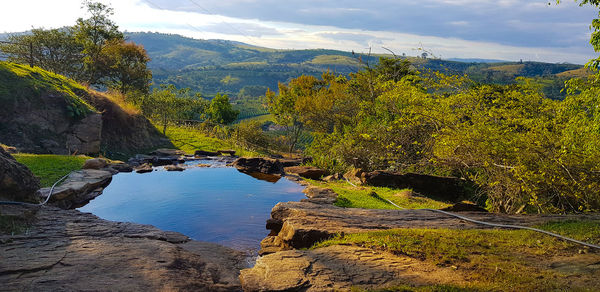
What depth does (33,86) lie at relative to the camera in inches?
793

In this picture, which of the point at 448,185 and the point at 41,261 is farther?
the point at 448,185

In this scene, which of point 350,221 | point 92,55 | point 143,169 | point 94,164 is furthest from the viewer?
point 92,55

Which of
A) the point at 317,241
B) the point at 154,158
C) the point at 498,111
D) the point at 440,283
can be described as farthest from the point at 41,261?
the point at 154,158

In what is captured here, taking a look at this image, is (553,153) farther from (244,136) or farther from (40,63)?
(40,63)

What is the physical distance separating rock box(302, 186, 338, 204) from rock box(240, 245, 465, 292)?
5.95 meters

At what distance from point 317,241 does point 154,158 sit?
1706 centimetres

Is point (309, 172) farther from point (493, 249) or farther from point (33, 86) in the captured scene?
point (33, 86)

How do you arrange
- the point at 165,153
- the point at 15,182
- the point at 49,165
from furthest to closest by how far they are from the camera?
the point at 165,153, the point at 49,165, the point at 15,182

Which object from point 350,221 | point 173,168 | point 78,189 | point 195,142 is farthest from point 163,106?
point 350,221

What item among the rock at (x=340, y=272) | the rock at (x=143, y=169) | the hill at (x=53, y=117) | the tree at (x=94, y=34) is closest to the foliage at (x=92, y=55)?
the tree at (x=94, y=34)

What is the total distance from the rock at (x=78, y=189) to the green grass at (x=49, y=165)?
404 millimetres

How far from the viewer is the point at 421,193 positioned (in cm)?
1605

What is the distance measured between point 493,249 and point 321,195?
773 cm

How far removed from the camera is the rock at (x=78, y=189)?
11413 millimetres
